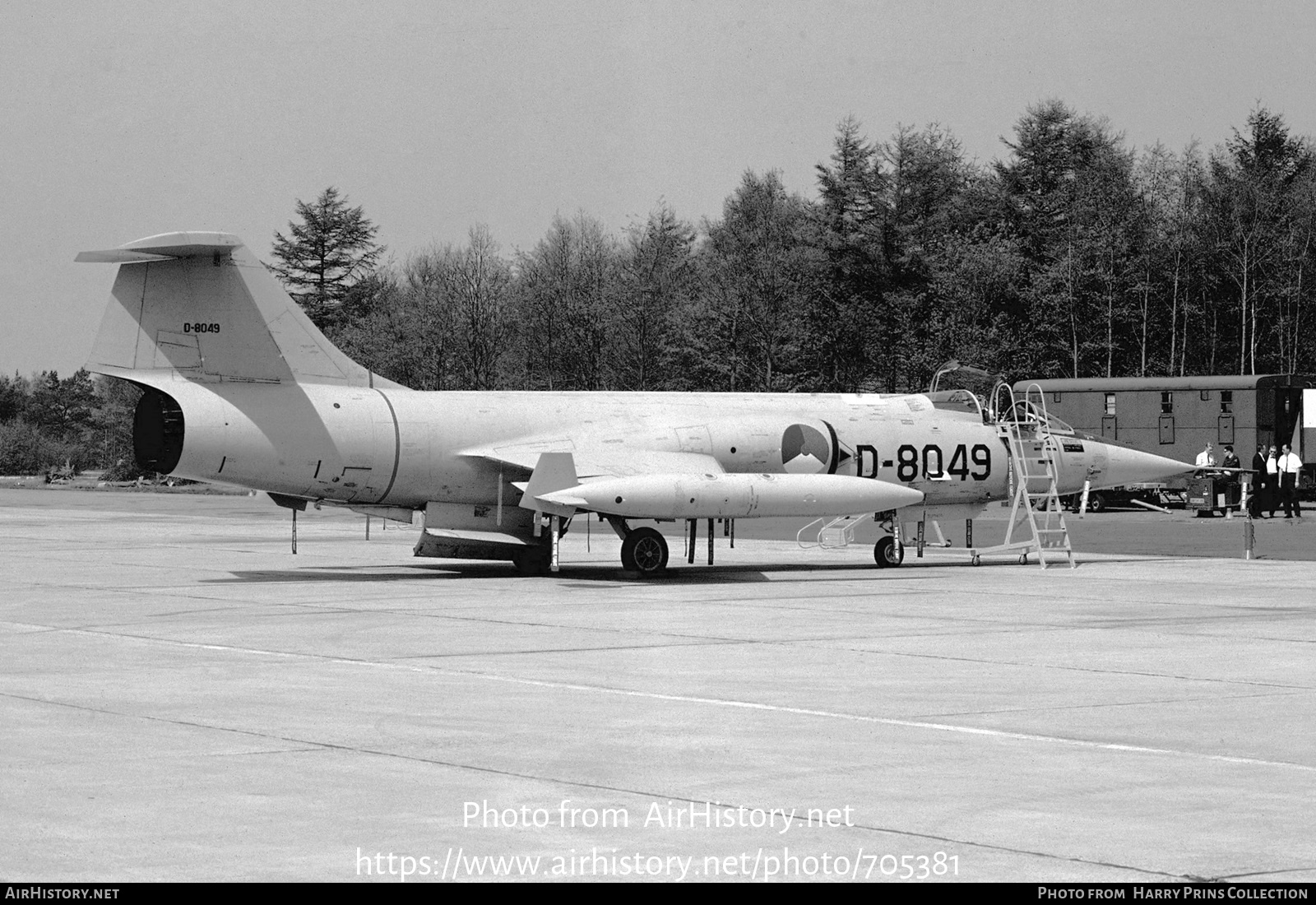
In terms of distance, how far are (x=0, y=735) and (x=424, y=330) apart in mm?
60989

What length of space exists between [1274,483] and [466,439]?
2463 centimetres

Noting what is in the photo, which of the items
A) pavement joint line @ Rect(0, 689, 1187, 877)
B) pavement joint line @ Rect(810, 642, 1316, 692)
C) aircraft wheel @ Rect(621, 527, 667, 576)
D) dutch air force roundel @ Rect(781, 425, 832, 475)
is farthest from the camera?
dutch air force roundel @ Rect(781, 425, 832, 475)

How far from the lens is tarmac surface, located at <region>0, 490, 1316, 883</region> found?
6164mm

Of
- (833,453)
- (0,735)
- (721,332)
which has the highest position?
(721,332)

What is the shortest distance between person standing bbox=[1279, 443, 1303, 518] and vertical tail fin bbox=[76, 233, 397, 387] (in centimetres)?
2528

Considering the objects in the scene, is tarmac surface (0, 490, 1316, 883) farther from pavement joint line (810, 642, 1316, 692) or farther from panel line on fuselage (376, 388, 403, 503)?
panel line on fuselage (376, 388, 403, 503)

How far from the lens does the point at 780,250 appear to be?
71.2 metres

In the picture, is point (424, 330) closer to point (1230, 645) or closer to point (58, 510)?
point (58, 510)

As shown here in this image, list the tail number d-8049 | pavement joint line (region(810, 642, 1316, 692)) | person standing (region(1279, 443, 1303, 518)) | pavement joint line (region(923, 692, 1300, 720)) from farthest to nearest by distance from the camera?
person standing (region(1279, 443, 1303, 518)) < the tail number d-8049 < pavement joint line (region(810, 642, 1316, 692)) < pavement joint line (region(923, 692, 1300, 720))

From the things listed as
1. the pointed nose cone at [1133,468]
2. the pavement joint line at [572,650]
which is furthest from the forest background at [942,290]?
the pavement joint line at [572,650]

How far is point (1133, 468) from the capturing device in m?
26.6

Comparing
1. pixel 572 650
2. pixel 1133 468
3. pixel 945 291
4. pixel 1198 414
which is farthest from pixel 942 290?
pixel 572 650

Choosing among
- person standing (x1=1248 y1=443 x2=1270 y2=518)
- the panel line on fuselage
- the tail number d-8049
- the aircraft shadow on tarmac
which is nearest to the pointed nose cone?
the tail number d-8049
